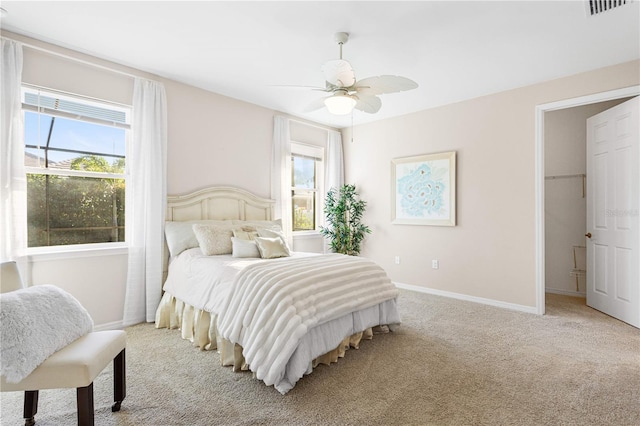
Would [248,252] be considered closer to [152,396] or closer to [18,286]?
[152,396]

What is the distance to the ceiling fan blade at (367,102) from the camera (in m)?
2.89

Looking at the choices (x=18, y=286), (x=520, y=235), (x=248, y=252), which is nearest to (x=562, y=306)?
(x=520, y=235)

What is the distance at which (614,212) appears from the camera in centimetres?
364

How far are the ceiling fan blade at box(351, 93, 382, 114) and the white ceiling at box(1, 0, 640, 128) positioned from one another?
1.66ft

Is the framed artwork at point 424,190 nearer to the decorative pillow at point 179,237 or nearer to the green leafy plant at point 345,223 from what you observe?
the green leafy plant at point 345,223

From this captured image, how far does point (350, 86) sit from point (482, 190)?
264 cm

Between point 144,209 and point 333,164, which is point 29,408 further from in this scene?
point 333,164

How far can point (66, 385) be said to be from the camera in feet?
5.01

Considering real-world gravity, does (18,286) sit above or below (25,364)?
above

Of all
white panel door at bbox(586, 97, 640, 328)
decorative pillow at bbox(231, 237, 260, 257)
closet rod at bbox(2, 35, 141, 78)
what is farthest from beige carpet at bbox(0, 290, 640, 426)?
closet rod at bbox(2, 35, 141, 78)

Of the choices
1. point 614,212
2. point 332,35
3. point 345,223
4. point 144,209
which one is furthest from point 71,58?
point 614,212

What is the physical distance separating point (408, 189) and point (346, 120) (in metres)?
1.58

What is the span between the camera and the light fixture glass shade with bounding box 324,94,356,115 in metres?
2.76

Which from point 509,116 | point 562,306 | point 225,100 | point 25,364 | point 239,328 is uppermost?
point 225,100
